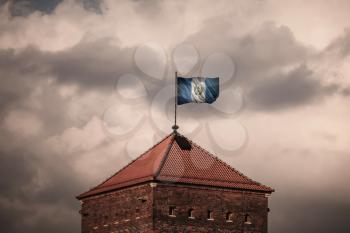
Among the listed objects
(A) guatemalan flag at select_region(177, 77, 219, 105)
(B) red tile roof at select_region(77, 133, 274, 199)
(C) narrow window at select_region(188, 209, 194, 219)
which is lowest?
(C) narrow window at select_region(188, 209, 194, 219)

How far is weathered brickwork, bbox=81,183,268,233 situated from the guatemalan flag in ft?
16.1

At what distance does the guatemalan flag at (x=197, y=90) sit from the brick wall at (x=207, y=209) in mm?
4955

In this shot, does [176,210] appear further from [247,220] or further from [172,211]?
[247,220]

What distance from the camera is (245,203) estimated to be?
216 ft

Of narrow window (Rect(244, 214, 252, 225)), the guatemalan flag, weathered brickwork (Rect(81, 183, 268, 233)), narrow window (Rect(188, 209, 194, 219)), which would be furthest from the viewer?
the guatemalan flag

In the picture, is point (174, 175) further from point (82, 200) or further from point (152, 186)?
point (82, 200)

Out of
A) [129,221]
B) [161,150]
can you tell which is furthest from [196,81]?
[129,221]

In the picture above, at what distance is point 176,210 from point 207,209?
1.87 meters

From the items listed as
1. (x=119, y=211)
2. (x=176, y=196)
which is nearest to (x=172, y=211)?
(x=176, y=196)

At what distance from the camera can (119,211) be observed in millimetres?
65312

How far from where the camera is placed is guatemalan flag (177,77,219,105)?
65.6m

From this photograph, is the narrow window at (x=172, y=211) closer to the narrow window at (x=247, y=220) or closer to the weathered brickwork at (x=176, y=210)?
the weathered brickwork at (x=176, y=210)

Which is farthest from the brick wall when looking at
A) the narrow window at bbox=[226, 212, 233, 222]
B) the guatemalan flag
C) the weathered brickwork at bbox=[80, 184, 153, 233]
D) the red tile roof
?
the guatemalan flag

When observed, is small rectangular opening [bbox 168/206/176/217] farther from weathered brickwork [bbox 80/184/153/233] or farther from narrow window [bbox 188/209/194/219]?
weathered brickwork [bbox 80/184/153/233]
